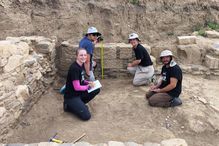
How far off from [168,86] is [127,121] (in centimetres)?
115

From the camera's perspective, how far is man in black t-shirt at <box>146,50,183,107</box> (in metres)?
6.26

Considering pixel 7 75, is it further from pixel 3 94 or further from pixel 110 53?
pixel 110 53

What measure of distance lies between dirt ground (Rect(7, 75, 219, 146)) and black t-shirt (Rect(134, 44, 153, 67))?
74cm

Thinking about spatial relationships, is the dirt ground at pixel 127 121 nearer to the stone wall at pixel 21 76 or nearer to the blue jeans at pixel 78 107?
the blue jeans at pixel 78 107

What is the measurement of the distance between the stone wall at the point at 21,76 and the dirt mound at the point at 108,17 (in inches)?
87.8

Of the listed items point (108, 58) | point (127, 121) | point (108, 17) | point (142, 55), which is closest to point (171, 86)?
point (127, 121)

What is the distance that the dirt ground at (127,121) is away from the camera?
5629 millimetres

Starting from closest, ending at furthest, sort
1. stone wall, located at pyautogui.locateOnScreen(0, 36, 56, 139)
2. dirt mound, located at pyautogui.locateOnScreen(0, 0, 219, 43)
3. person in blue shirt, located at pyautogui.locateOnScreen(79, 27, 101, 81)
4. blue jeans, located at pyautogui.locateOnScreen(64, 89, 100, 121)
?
stone wall, located at pyautogui.locateOnScreen(0, 36, 56, 139)
blue jeans, located at pyautogui.locateOnScreen(64, 89, 100, 121)
person in blue shirt, located at pyautogui.locateOnScreen(79, 27, 101, 81)
dirt mound, located at pyautogui.locateOnScreen(0, 0, 219, 43)

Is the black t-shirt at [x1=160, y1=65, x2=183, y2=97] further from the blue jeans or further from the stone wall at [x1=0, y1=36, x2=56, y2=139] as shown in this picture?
the stone wall at [x1=0, y1=36, x2=56, y2=139]

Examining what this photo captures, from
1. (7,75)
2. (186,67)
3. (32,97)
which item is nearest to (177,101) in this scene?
(186,67)

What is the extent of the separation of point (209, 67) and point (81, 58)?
4256 mm

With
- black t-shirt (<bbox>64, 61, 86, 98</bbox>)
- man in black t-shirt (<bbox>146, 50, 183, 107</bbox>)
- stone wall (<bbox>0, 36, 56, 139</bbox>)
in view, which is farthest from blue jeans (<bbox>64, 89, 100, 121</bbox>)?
man in black t-shirt (<bbox>146, 50, 183, 107</bbox>)

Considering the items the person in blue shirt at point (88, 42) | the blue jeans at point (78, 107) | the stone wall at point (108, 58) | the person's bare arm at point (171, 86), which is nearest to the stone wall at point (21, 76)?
the stone wall at point (108, 58)

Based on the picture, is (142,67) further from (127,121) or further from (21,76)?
(21,76)
